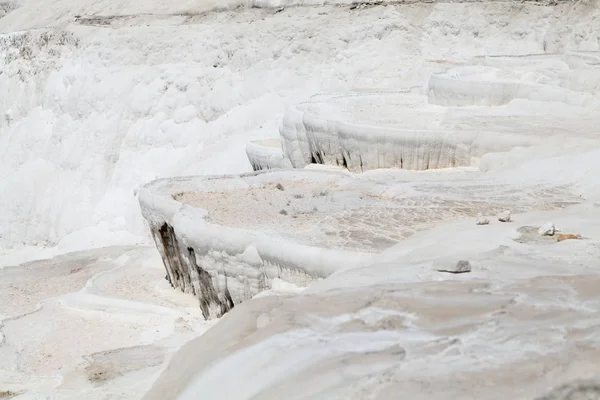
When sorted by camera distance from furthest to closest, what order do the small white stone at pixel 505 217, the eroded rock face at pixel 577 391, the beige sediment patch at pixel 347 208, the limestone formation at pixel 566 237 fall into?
1. the beige sediment patch at pixel 347 208
2. the small white stone at pixel 505 217
3. the limestone formation at pixel 566 237
4. the eroded rock face at pixel 577 391

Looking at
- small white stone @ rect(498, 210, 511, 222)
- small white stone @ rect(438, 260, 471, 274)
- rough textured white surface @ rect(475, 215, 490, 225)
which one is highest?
small white stone @ rect(438, 260, 471, 274)

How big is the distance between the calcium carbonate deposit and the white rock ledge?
28 mm

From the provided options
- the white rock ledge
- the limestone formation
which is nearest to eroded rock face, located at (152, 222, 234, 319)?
the white rock ledge

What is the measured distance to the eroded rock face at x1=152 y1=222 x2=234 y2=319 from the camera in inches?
262

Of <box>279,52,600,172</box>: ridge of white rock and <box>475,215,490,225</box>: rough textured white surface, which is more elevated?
<box>475,215,490,225</box>: rough textured white surface

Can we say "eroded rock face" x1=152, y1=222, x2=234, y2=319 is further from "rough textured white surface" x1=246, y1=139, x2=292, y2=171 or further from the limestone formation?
"rough textured white surface" x1=246, y1=139, x2=292, y2=171

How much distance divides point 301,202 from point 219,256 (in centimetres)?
126

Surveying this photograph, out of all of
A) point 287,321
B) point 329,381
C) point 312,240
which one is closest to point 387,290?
point 287,321

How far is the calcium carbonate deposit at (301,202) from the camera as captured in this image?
299cm

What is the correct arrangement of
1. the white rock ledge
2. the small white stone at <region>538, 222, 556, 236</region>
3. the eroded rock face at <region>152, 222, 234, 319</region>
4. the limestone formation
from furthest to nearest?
the eroded rock face at <region>152, 222, 234, 319</region> → the white rock ledge → the small white stone at <region>538, 222, 556, 236</region> → the limestone formation

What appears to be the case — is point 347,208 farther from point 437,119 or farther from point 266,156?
point 266,156

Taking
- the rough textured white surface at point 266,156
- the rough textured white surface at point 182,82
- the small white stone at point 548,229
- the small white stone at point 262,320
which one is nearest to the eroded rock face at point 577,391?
the small white stone at point 262,320

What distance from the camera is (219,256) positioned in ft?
20.3

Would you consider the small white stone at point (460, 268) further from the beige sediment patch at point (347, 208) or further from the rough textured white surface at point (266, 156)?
the rough textured white surface at point (266, 156)
